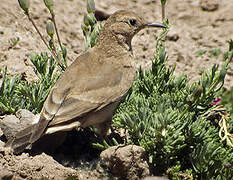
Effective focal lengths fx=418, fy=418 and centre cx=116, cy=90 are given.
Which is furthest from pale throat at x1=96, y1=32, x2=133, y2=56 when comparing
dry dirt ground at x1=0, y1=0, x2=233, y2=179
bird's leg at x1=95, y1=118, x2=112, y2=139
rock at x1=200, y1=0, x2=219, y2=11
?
rock at x1=200, y1=0, x2=219, y2=11

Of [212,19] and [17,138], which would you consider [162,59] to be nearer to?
[17,138]

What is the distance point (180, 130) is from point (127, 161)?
67 centimetres

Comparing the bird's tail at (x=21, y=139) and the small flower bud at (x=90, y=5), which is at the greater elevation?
the small flower bud at (x=90, y=5)

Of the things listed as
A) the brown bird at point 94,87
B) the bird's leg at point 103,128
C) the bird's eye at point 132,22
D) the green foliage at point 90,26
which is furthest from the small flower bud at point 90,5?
the bird's leg at point 103,128

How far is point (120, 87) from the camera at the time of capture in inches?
190

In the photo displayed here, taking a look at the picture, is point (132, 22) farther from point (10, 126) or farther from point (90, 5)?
point (10, 126)

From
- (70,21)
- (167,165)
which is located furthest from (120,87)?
(70,21)

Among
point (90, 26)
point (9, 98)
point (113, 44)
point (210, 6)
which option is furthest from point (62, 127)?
point (210, 6)

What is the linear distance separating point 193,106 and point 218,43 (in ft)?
8.46

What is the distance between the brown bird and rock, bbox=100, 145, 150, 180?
0.54m

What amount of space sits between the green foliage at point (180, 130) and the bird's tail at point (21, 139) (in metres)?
0.95

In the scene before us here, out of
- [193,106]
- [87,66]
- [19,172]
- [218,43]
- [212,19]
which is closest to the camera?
[19,172]

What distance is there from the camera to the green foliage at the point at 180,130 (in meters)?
4.30

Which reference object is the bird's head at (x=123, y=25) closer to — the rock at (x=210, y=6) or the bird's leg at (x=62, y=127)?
the bird's leg at (x=62, y=127)
